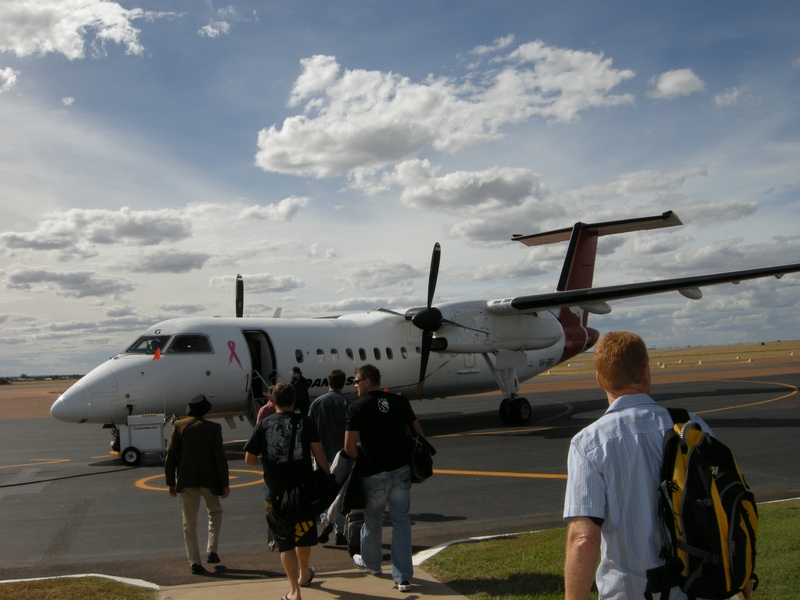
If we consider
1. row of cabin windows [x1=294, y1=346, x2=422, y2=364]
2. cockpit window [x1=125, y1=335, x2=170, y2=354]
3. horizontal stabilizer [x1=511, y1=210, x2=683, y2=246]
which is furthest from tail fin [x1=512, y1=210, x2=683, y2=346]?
cockpit window [x1=125, y1=335, x2=170, y2=354]

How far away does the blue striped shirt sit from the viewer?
2.50 metres

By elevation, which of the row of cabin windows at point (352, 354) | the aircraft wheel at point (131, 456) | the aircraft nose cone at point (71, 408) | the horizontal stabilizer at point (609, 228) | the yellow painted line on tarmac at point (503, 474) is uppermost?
the horizontal stabilizer at point (609, 228)

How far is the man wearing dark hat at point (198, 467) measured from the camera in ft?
20.2

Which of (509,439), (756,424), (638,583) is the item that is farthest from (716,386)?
(638,583)

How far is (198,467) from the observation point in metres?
6.19

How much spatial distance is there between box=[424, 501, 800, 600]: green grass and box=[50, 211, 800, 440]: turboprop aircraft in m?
9.10

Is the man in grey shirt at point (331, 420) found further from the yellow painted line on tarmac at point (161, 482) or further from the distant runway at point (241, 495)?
the yellow painted line on tarmac at point (161, 482)

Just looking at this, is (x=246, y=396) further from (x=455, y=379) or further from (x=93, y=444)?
(x=455, y=379)

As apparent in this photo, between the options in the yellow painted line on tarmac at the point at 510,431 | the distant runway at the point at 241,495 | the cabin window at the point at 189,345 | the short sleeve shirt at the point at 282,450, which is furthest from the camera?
the yellow painted line on tarmac at the point at 510,431

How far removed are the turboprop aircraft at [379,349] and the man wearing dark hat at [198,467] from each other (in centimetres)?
740

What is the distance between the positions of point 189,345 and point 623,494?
12.9 meters

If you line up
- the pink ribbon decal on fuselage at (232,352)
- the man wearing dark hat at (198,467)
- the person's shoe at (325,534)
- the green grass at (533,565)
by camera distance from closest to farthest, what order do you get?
the green grass at (533,565) < the man wearing dark hat at (198,467) < the person's shoe at (325,534) < the pink ribbon decal on fuselage at (232,352)

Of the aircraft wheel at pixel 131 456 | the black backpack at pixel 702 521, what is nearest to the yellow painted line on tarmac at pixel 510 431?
the aircraft wheel at pixel 131 456

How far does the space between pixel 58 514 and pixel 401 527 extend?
5.63 meters
